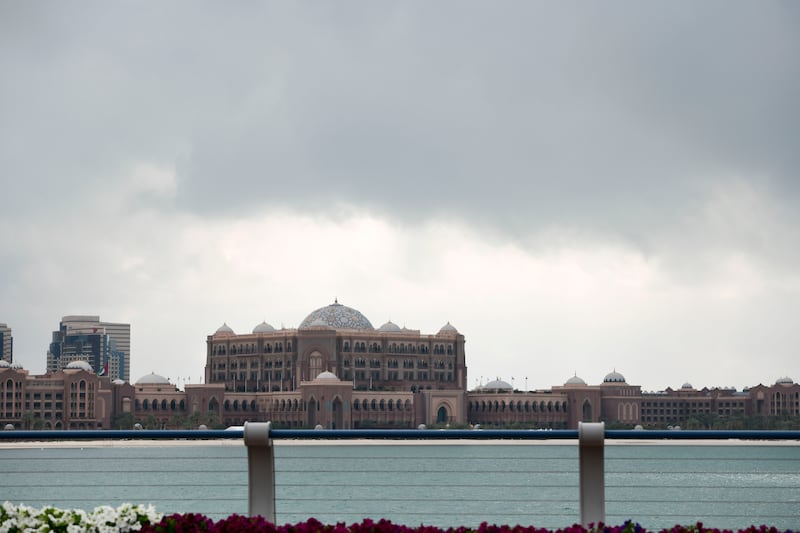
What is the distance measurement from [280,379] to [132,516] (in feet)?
577

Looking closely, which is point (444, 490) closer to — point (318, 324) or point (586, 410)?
point (318, 324)

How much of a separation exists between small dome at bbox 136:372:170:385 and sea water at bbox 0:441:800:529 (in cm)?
2277

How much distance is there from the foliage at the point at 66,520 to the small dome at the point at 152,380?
18072 centimetres

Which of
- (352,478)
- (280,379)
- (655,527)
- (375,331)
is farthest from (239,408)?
(655,527)

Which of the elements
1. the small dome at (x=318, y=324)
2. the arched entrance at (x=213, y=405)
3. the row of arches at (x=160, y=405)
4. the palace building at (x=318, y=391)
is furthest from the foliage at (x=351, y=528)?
the small dome at (x=318, y=324)

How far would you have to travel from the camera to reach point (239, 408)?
602ft

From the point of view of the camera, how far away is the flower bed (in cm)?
1040

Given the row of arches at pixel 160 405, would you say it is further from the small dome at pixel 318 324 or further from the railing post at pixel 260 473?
the railing post at pixel 260 473

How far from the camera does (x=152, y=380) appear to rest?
18962cm

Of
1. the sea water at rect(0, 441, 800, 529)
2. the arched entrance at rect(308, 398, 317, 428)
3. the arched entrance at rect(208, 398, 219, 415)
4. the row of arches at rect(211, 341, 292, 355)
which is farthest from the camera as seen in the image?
the row of arches at rect(211, 341, 292, 355)

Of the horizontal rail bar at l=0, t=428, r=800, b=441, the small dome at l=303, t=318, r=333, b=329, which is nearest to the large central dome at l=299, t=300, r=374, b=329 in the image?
the small dome at l=303, t=318, r=333, b=329

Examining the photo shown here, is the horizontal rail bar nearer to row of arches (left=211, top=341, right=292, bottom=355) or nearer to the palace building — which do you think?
the palace building

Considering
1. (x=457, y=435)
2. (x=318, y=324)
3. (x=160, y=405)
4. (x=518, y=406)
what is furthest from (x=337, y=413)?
(x=457, y=435)

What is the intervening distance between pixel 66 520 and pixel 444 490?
71.6m
